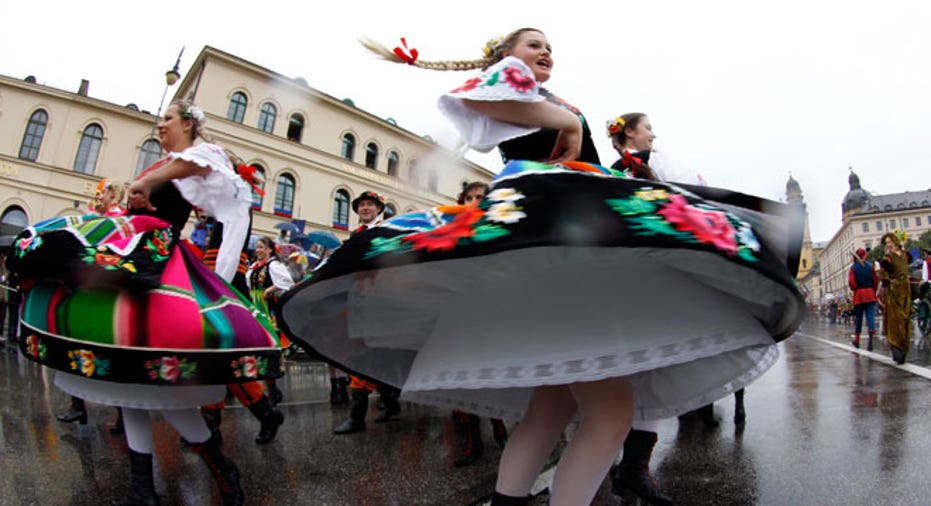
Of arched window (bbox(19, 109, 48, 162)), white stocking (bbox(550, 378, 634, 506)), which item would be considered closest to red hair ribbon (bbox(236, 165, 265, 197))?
white stocking (bbox(550, 378, 634, 506))

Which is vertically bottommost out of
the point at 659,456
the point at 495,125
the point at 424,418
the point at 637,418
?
the point at 424,418

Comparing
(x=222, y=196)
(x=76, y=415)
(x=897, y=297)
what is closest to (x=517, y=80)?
(x=222, y=196)

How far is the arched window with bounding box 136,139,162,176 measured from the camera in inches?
862

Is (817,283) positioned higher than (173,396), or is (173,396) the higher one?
(817,283)

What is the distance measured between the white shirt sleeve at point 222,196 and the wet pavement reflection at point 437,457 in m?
1.12

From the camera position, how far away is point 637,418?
157 centimetres

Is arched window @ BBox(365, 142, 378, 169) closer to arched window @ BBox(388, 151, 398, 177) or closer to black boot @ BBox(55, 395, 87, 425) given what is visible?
arched window @ BBox(388, 151, 398, 177)

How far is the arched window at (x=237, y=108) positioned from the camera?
22672mm

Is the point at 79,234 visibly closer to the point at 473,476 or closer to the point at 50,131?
the point at 473,476

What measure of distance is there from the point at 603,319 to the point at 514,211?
38cm

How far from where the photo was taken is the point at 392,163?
28.7m

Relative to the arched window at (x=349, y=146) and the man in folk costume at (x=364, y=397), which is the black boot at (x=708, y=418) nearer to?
the man in folk costume at (x=364, y=397)

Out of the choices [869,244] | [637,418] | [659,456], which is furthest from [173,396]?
[869,244]

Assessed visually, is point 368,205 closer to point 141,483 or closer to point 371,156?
point 141,483
